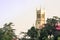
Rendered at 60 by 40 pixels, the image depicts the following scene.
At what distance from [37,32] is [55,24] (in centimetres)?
187

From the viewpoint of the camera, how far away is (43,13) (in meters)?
51.8

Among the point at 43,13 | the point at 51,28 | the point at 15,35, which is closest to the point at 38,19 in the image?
the point at 43,13

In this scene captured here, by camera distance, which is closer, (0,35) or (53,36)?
(53,36)

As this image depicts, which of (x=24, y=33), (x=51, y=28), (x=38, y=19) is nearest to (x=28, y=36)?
(x=24, y=33)

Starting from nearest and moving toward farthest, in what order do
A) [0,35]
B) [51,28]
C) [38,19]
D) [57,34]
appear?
1. [57,34]
2. [51,28]
3. [0,35]
4. [38,19]

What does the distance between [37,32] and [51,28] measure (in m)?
1.74

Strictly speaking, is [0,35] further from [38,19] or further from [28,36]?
[38,19]

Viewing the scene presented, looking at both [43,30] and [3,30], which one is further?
[3,30]

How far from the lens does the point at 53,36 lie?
2394 cm

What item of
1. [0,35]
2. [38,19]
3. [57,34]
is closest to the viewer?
[57,34]

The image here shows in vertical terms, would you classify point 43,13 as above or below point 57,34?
above

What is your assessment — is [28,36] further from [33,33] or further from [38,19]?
[38,19]

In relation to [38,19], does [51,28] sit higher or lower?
lower

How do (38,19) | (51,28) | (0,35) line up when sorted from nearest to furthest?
(51,28) → (0,35) → (38,19)
